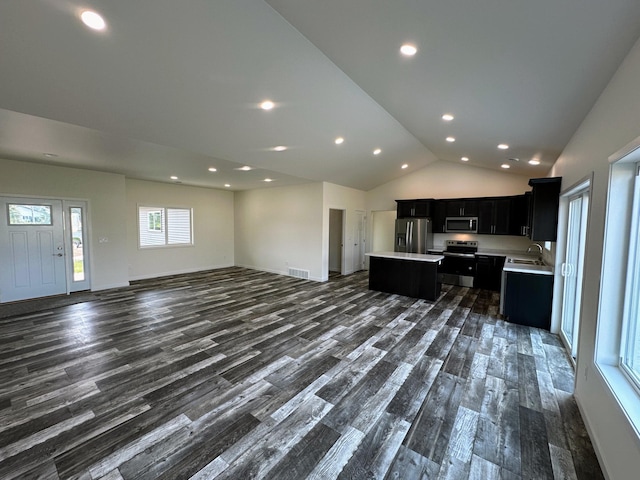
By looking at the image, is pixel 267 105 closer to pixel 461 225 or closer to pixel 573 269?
pixel 573 269

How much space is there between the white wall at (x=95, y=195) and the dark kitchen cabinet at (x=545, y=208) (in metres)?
8.36

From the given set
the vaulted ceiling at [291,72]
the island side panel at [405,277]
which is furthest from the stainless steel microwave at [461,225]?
the vaulted ceiling at [291,72]

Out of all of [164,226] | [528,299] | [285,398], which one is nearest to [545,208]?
[528,299]

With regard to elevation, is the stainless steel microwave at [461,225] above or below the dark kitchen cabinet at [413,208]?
below

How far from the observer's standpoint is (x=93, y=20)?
206cm

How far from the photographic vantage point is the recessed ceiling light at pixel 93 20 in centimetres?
201

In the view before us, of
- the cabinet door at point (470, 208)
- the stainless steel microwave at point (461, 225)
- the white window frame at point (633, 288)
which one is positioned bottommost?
the white window frame at point (633, 288)

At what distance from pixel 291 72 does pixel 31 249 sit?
6362 mm

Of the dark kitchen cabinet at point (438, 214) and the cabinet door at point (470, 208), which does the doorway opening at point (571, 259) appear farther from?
the dark kitchen cabinet at point (438, 214)

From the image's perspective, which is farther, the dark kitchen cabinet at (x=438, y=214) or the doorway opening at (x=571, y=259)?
the dark kitchen cabinet at (x=438, y=214)

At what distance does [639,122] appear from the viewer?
161cm

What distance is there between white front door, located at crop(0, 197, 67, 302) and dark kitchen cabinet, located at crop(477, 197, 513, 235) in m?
9.73

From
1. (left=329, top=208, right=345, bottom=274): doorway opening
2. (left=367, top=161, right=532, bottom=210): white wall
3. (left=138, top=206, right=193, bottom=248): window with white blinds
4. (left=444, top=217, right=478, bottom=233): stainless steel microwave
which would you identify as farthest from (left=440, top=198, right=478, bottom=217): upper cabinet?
(left=138, top=206, right=193, bottom=248): window with white blinds

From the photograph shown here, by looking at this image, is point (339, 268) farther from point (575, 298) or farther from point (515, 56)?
point (515, 56)
